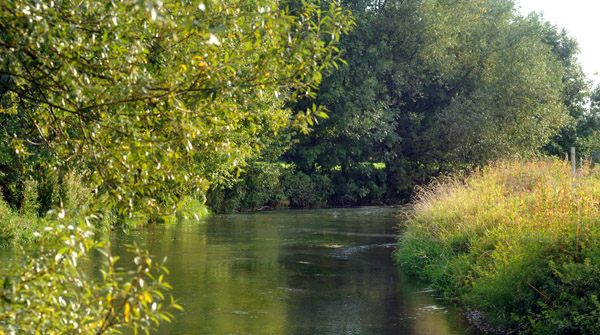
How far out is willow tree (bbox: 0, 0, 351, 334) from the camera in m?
4.90

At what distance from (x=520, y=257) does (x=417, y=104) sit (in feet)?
119

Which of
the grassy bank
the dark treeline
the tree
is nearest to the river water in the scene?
the grassy bank

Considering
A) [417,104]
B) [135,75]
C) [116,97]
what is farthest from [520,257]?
[417,104]

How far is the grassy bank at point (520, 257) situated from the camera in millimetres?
8852

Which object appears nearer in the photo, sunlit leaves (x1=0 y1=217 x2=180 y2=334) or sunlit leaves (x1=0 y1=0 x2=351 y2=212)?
sunlit leaves (x1=0 y1=217 x2=180 y2=334)

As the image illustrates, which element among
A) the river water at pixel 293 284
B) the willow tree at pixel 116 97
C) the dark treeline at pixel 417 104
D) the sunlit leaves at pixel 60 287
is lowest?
the river water at pixel 293 284

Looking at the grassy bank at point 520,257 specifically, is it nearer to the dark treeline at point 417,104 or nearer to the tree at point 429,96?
the dark treeline at point 417,104

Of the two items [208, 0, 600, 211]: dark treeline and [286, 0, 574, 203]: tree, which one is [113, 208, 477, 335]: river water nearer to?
[208, 0, 600, 211]: dark treeline

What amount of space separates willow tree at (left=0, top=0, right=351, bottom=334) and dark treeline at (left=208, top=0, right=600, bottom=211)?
1188 inches

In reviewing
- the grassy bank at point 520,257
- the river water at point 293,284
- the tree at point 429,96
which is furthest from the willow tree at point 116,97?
the tree at point 429,96

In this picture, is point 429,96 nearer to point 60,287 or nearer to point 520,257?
point 520,257

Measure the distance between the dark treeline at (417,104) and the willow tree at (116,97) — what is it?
30.2m

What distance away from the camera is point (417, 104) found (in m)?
45.5

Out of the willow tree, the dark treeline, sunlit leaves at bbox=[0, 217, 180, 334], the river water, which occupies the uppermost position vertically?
the dark treeline
